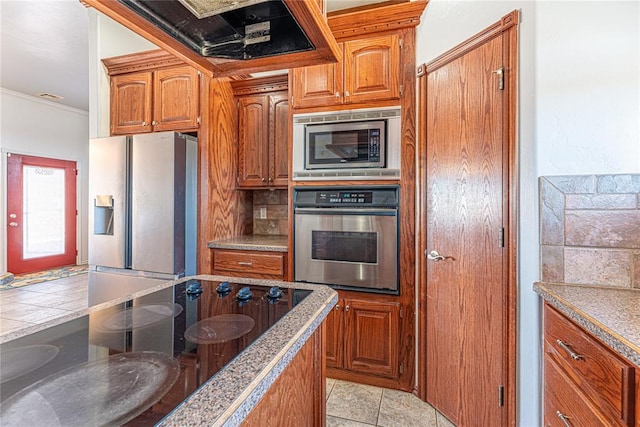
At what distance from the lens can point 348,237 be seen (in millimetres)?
2189

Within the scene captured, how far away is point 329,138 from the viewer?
2.24 meters

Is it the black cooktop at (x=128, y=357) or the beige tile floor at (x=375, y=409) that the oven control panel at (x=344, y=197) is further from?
the beige tile floor at (x=375, y=409)

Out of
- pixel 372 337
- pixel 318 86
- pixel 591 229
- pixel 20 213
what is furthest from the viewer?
pixel 20 213

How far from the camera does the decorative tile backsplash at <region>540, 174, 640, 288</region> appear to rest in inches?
49.0

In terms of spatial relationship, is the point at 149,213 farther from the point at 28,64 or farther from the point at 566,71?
the point at 28,64

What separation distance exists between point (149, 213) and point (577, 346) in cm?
267

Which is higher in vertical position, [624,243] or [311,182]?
[311,182]

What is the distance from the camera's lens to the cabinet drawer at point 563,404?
37.5 inches

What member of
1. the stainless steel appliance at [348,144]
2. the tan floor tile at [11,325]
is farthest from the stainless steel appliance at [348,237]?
the tan floor tile at [11,325]

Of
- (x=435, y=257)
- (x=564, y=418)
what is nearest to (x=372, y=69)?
(x=435, y=257)

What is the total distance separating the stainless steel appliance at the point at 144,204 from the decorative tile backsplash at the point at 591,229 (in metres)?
2.31

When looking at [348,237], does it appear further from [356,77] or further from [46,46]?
[46,46]

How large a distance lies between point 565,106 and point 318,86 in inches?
58.5

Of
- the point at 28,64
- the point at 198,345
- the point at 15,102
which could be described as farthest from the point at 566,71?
the point at 15,102
